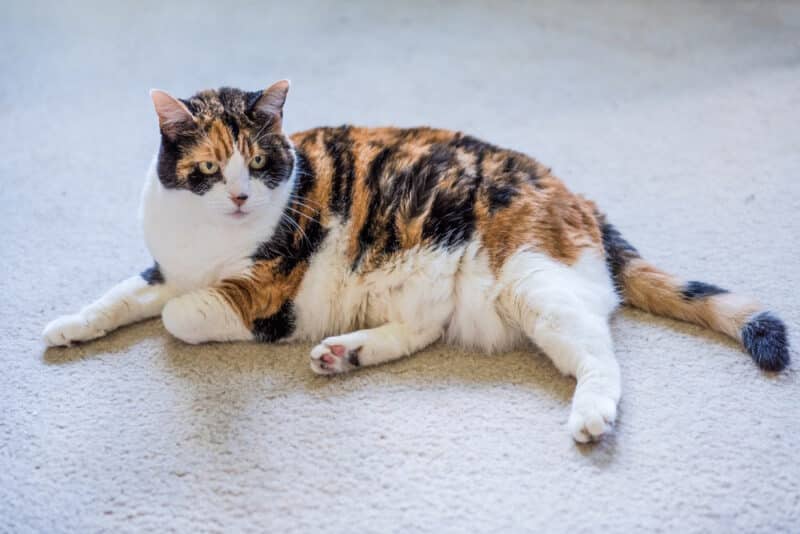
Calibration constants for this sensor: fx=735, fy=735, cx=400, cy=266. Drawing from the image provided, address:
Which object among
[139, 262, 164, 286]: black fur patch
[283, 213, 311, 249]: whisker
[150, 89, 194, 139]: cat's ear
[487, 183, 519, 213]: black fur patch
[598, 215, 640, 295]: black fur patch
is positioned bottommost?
[139, 262, 164, 286]: black fur patch

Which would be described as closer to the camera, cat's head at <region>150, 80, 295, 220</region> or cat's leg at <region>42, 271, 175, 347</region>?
cat's head at <region>150, 80, 295, 220</region>

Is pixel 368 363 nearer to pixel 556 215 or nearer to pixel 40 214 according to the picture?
pixel 556 215

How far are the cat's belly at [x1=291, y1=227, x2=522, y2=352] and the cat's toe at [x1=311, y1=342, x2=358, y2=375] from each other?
13 cm

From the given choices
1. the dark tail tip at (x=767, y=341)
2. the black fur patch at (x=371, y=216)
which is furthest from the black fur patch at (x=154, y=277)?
the dark tail tip at (x=767, y=341)

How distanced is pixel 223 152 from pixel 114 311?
509 millimetres

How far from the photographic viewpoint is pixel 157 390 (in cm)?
163

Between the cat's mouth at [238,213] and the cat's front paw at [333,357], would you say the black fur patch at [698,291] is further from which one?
the cat's mouth at [238,213]

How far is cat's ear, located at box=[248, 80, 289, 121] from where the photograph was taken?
167 centimetres

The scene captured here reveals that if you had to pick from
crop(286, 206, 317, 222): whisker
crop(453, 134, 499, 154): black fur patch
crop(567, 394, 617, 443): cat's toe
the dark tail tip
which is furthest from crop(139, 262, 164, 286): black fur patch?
the dark tail tip

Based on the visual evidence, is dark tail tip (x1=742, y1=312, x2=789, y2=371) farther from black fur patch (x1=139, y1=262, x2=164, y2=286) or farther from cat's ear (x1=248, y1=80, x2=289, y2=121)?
black fur patch (x1=139, y1=262, x2=164, y2=286)

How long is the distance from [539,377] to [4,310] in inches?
54.2

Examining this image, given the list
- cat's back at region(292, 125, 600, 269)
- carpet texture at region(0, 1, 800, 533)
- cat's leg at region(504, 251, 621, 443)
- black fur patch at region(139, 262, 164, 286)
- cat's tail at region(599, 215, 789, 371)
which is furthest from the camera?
black fur patch at region(139, 262, 164, 286)

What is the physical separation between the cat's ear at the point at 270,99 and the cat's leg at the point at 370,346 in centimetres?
54

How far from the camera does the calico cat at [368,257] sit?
160 cm
